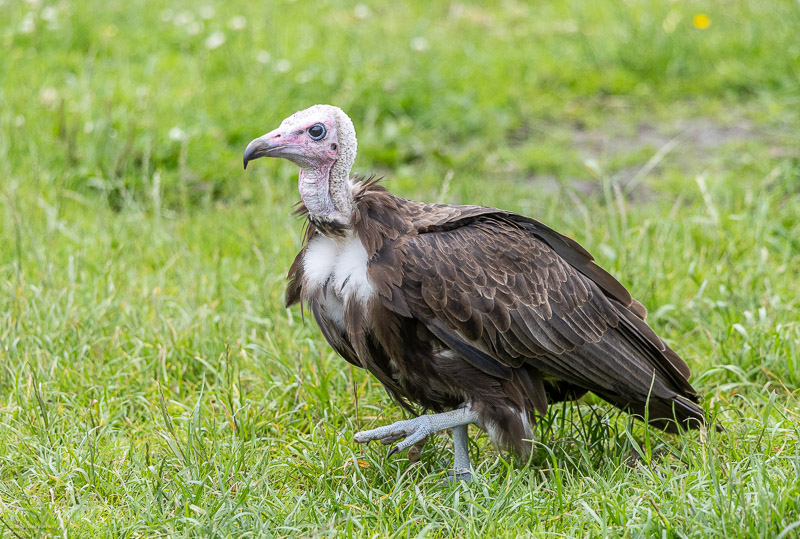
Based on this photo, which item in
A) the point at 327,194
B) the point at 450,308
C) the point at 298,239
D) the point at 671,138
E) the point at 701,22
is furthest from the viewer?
the point at 701,22

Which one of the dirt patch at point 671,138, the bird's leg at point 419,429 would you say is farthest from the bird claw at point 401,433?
the dirt patch at point 671,138

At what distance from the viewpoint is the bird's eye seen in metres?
3.53

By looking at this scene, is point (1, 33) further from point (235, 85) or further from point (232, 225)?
point (232, 225)

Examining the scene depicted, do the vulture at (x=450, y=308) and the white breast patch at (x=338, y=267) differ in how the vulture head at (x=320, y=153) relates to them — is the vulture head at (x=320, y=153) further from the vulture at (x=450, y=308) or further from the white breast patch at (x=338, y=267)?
the white breast patch at (x=338, y=267)

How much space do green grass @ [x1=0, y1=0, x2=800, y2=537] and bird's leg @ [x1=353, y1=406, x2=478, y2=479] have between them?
0.13 metres

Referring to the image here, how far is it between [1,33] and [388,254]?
5.52 meters

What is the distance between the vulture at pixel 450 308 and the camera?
3.48 m

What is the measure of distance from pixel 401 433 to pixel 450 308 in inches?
19.7

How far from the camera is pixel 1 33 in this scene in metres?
7.68

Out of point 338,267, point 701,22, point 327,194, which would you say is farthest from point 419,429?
point 701,22

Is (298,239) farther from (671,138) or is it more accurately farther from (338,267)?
(671,138)

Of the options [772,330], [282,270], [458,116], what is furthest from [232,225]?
[772,330]

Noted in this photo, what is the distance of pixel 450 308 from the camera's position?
11.4 ft

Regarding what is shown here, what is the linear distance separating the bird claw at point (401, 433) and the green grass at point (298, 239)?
15 cm
